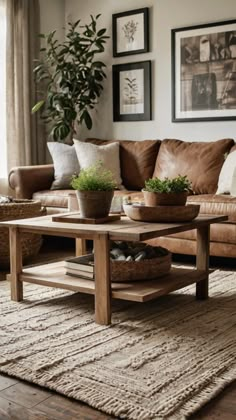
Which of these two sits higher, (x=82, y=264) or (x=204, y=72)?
(x=204, y=72)

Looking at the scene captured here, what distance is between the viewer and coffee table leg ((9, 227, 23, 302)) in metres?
2.76

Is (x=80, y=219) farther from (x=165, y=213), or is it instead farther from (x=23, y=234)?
(x=23, y=234)

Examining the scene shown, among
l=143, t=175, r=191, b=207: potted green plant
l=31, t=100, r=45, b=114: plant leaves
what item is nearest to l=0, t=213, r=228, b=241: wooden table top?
l=143, t=175, r=191, b=207: potted green plant

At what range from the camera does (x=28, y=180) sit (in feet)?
14.6

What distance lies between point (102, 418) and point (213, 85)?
3424mm

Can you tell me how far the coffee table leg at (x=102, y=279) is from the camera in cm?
236

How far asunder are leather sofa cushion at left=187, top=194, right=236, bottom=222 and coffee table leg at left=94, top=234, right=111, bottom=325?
1.27m

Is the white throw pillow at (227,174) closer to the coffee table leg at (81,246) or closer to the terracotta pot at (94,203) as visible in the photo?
the coffee table leg at (81,246)

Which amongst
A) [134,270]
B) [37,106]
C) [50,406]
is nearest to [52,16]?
[37,106]

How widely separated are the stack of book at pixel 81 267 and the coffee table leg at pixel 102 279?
22cm

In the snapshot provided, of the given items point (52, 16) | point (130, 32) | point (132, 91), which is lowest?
point (132, 91)

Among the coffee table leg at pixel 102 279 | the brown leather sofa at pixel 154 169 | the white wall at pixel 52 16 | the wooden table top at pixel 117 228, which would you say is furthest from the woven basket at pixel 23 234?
the white wall at pixel 52 16

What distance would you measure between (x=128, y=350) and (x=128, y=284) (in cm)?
46

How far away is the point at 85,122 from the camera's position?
17.0 ft
